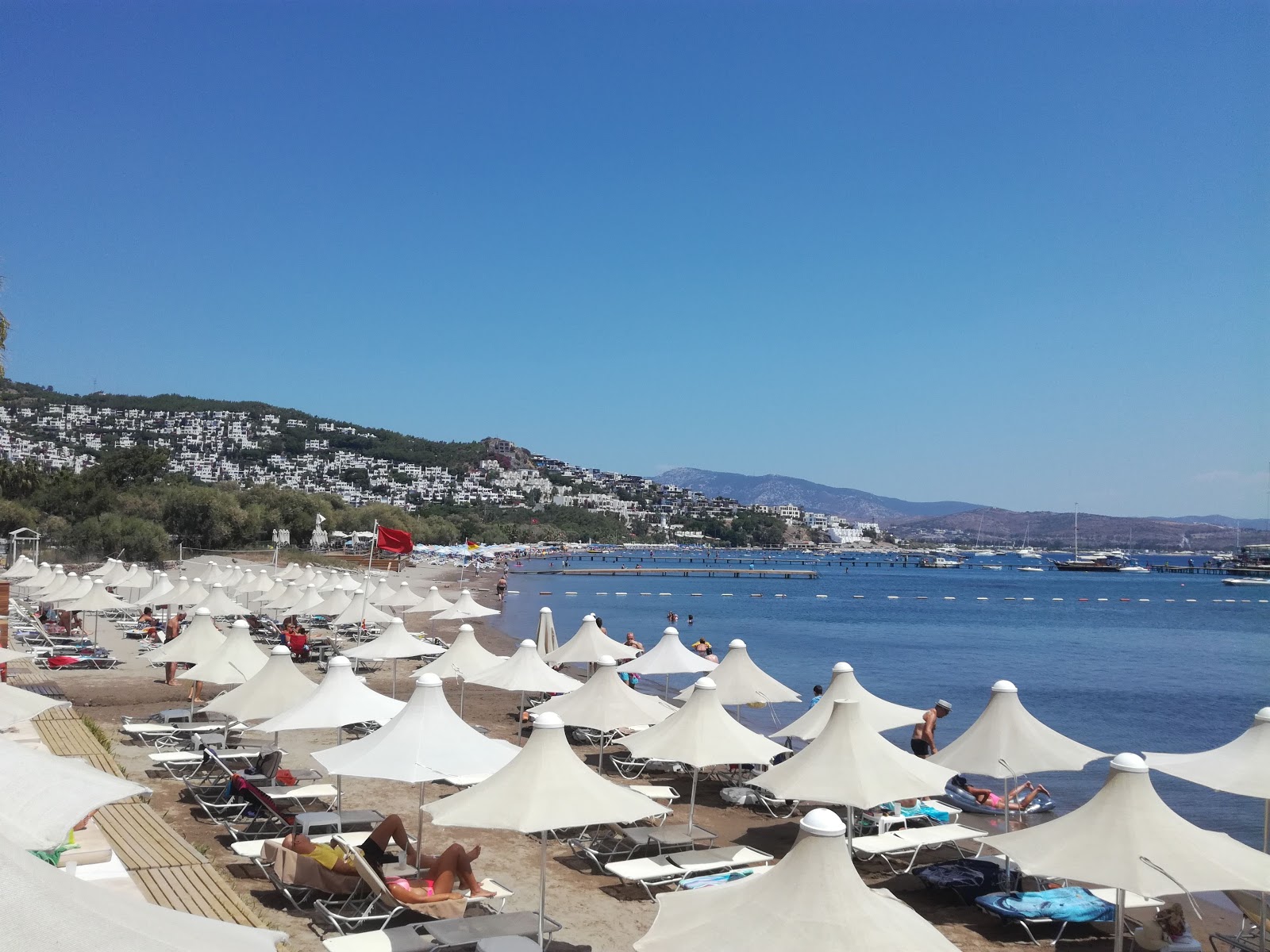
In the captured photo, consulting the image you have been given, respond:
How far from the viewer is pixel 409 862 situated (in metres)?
8.54

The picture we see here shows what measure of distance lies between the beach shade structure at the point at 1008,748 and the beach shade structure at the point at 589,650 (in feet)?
22.9

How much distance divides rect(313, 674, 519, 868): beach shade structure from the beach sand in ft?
4.34

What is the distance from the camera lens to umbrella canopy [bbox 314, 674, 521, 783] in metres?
8.01

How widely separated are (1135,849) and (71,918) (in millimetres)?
6329

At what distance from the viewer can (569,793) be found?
23.3 ft

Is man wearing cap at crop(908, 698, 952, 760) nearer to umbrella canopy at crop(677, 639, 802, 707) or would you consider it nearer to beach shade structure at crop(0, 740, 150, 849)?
umbrella canopy at crop(677, 639, 802, 707)

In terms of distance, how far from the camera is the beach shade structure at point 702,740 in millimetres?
10031

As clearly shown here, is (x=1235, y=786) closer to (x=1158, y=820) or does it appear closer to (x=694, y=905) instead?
(x=1158, y=820)

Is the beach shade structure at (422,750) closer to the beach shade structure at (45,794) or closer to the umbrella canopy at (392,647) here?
the beach shade structure at (45,794)

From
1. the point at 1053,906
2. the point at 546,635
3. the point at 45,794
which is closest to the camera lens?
the point at 45,794

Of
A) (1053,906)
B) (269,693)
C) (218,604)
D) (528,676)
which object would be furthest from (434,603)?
(1053,906)

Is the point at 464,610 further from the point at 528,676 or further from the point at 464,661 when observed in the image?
the point at 528,676

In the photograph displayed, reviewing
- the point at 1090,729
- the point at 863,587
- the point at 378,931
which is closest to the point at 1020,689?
the point at 1090,729

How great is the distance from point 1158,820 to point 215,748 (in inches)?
420
